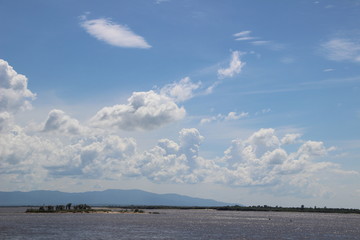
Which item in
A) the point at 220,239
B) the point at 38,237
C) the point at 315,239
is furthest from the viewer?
the point at 315,239

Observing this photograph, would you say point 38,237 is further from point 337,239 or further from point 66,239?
point 337,239

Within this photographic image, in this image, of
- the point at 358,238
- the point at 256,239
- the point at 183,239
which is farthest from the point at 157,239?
the point at 358,238

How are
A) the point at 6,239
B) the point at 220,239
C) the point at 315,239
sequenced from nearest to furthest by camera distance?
1. the point at 6,239
2. the point at 220,239
3. the point at 315,239

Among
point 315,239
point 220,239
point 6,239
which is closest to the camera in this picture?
point 6,239

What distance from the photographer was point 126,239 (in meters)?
101

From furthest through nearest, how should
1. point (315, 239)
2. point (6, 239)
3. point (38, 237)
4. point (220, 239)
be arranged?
1. point (315, 239)
2. point (220, 239)
3. point (38, 237)
4. point (6, 239)

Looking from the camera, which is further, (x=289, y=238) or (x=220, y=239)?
(x=289, y=238)

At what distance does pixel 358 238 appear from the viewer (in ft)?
400

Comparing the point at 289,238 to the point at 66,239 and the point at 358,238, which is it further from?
the point at 66,239

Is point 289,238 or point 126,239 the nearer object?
point 126,239

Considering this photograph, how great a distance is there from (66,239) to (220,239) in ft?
113

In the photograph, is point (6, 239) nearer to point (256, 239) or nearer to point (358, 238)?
point (256, 239)

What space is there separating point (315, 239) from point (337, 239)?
7.07 metres

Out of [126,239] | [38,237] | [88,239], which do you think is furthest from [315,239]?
[38,237]
